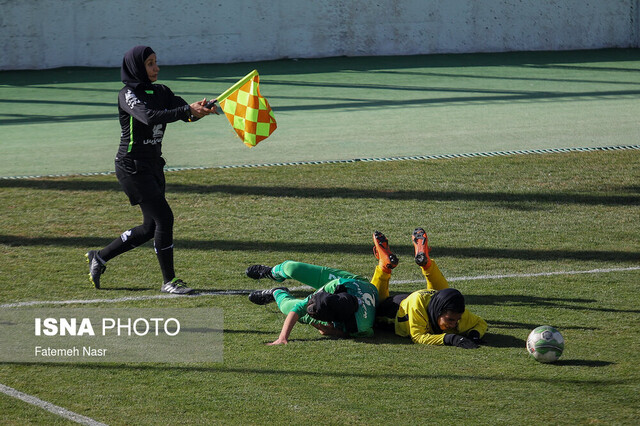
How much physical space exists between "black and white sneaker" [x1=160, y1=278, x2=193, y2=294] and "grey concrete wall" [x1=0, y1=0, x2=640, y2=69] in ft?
57.4

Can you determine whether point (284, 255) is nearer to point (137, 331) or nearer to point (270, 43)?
point (137, 331)

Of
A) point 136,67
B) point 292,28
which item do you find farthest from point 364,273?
point 292,28

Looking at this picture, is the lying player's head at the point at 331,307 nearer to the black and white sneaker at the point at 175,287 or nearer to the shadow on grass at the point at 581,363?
the shadow on grass at the point at 581,363

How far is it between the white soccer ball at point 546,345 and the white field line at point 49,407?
2978 mm

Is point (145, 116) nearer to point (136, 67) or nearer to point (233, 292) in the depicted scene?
point (136, 67)

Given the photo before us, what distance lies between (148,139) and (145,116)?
0.39m

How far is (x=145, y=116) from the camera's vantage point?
24.5 feet

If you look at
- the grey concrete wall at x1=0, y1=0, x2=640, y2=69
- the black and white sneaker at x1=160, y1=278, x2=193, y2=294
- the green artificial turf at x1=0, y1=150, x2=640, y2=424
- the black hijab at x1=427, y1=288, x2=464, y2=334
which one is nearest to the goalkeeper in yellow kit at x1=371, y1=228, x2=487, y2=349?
the black hijab at x1=427, y1=288, x2=464, y2=334

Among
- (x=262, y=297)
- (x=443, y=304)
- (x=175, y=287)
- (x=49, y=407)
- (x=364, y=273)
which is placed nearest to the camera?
(x=49, y=407)

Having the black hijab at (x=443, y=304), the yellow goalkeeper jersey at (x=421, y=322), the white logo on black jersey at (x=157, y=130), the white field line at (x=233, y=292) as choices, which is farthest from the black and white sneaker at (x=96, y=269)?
the black hijab at (x=443, y=304)

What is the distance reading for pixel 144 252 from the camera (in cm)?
959

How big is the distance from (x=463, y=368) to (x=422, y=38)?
69.4 feet

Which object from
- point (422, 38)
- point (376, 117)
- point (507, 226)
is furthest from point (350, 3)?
point (507, 226)

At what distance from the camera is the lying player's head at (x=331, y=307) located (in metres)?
6.53
